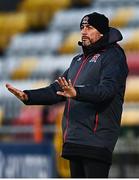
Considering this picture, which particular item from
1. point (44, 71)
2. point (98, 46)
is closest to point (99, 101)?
point (98, 46)

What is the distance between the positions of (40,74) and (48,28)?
2.09 m

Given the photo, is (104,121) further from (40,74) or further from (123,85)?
(40,74)

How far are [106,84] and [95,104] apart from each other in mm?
118

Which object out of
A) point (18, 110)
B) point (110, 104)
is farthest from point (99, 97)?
point (18, 110)

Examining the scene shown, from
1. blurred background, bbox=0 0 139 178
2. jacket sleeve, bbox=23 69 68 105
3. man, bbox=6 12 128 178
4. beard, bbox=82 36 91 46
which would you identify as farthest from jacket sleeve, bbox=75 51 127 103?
blurred background, bbox=0 0 139 178

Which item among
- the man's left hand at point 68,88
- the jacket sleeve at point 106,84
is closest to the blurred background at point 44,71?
the jacket sleeve at point 106,84

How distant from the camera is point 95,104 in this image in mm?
3680

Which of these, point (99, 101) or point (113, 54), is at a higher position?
point (113, 54)

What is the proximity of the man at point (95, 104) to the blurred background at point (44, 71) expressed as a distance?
3865 millimetres

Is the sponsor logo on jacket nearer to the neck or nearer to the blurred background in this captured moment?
the neck

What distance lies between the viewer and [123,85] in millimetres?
3770

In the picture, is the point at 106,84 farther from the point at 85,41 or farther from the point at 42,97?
the point at 42,97

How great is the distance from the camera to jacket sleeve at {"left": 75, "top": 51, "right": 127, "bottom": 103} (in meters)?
3.57

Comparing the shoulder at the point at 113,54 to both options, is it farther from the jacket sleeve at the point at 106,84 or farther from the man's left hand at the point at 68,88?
the man's left hand at the point at 68,88
